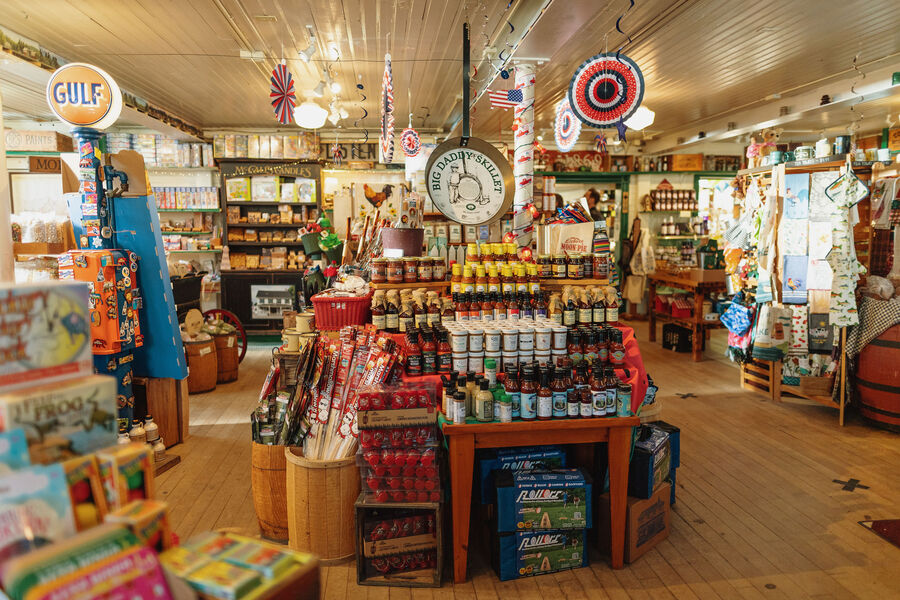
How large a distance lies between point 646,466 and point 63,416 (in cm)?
259

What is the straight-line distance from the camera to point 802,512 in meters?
3.44

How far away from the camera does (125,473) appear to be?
4.20 feet

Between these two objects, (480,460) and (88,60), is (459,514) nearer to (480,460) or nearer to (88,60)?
(480,460)

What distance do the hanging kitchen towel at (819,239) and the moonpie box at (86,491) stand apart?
18.5 feet

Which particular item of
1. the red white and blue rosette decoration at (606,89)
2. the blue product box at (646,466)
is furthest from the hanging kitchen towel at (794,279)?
the blue product box at (646,466)

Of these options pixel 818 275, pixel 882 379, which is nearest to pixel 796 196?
pixel 818 275

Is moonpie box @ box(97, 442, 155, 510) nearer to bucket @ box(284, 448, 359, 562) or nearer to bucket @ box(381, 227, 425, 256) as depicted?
bucket @ box(284, 448, 359, 562)

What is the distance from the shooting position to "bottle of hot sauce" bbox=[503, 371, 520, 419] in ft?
9.15

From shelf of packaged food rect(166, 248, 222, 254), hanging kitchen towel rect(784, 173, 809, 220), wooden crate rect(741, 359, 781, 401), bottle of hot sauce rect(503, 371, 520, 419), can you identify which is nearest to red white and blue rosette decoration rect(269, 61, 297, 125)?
bottle of hot sauce rect(503, 371, 520, 419)

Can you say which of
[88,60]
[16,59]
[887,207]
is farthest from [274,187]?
[887,207]

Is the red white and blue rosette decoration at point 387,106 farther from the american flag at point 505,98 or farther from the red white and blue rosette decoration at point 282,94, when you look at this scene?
the american flag at point 505,98

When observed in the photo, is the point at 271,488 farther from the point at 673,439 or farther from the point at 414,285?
the point at 673,439

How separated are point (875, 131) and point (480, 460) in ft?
30.7

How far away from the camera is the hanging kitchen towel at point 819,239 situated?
509 cm
